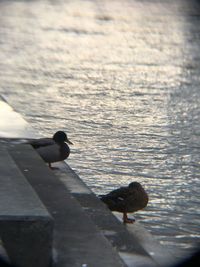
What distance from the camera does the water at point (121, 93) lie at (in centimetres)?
828

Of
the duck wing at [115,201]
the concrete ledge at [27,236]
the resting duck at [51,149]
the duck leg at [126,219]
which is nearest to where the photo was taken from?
the concrete ledge at [27,236]

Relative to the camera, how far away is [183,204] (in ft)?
25.6

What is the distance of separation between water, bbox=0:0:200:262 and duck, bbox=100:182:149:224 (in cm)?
17

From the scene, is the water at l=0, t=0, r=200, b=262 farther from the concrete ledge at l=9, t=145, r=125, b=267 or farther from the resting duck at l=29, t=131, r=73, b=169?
the concrete ledge at l=9, t=145, r=125, b=267

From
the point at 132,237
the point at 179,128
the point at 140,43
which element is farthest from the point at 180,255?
the point at 140,43

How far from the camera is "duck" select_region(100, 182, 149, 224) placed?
23.2 ft

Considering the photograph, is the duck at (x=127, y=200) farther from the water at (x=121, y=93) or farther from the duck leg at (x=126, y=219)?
the water at (x=121, y=93)

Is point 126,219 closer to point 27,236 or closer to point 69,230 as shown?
point 69,230

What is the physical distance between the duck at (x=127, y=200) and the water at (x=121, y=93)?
17 cm

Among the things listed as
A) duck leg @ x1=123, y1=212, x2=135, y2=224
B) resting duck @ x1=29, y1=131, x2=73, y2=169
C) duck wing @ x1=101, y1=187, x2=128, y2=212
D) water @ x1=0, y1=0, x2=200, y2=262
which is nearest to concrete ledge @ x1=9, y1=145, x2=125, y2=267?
duck wing @ x1=101, y1=187, x2=128, y2=212

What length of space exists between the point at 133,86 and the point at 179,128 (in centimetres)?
273

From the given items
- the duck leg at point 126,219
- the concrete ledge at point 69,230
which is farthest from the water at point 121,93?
the concrete ledge at point 69,230

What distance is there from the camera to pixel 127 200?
7.08 m

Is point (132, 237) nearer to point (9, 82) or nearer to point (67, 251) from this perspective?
point (67, 251)
